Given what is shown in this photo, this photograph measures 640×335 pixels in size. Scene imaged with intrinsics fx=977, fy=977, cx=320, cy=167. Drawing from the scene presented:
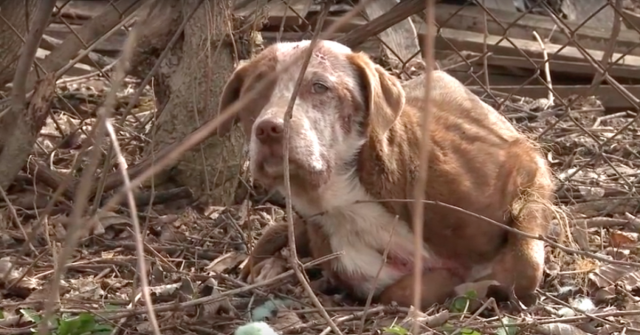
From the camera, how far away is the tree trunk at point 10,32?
3453 mm

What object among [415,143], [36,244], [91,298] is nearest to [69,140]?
[36,244]

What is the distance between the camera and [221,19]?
3354 millimetres

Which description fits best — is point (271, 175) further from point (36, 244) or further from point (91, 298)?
point (36, 244)

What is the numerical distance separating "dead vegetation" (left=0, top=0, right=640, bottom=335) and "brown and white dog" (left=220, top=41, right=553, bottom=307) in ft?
0.41

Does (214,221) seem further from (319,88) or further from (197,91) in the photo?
(319,88)

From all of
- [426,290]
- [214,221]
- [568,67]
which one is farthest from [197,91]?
[568,67]

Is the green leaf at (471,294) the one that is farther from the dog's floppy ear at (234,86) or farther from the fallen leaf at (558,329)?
the dog's floppy ear at (234,86)

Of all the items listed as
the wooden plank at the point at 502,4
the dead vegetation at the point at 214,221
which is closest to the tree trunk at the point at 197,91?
the dead vegetation at the point at 214,221

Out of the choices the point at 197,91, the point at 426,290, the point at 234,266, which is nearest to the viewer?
the point at 426,290

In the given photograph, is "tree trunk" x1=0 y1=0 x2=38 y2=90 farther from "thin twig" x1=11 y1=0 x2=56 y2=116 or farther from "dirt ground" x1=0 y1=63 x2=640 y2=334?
"thin twig" x1=11 y1=0 x2=56 y2=116

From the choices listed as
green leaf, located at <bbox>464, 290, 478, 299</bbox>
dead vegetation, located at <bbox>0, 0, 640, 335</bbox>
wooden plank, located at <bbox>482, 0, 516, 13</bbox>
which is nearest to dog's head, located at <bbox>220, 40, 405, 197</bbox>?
dead vegetation, located at <bbox>0, 0, 640, 335</bbox>

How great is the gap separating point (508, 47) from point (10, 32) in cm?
303

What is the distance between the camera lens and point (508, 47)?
18.3ft

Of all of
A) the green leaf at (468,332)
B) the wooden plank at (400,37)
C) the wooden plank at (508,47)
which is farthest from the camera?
the wooden plank at (508,47)
